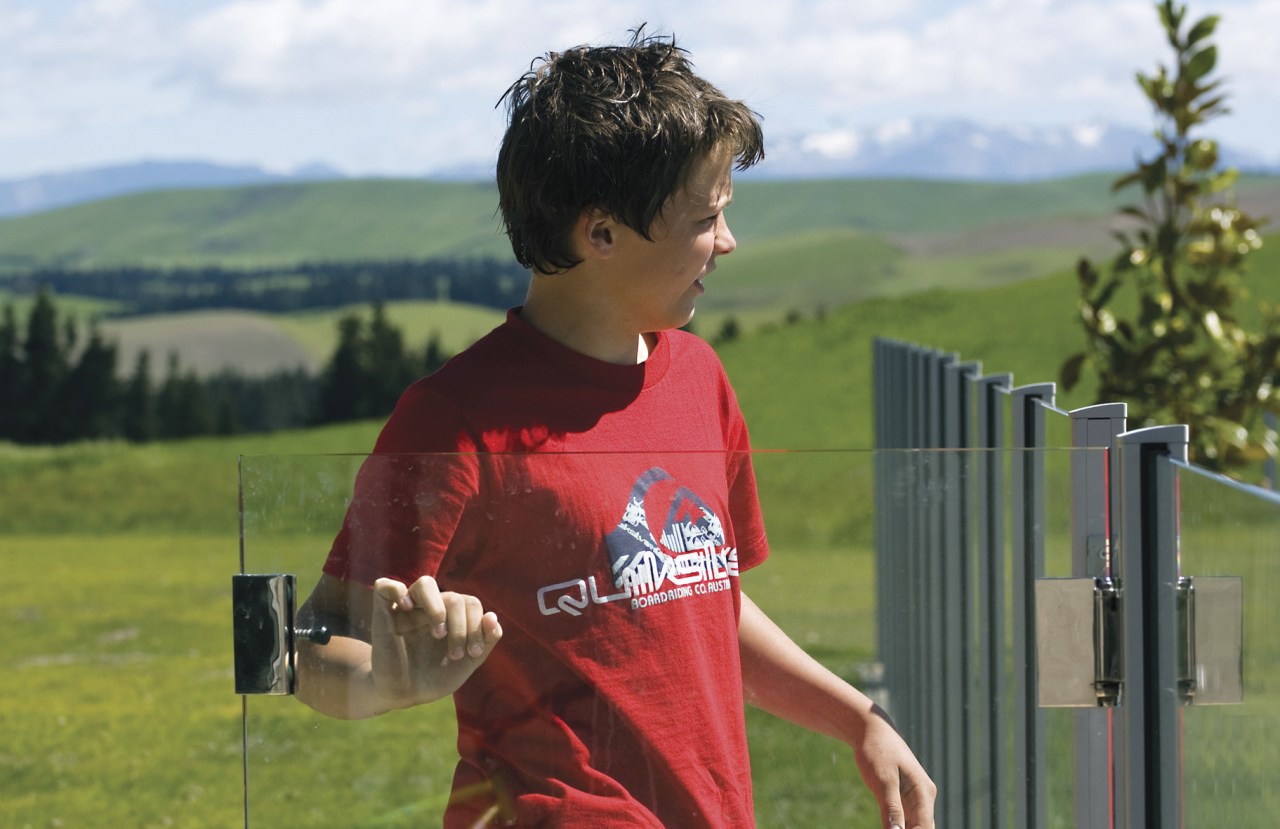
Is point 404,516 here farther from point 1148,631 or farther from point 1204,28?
point 1204,28

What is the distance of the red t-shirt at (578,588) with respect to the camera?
1.66 metres

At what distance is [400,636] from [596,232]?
23.1 inches

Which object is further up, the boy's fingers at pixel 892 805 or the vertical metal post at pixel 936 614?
the vertical metal post at pixel 936 614

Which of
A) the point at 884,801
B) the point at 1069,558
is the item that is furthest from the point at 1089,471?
the point at 884,801

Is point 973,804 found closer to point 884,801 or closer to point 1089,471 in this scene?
point 884,801

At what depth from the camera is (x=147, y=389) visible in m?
29.9

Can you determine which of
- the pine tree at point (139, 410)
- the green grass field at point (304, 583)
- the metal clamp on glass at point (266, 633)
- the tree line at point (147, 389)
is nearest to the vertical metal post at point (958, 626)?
the green grass field at point (304, 583)

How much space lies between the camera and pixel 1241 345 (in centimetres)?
776

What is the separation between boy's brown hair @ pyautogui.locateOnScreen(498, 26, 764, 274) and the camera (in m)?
1.85

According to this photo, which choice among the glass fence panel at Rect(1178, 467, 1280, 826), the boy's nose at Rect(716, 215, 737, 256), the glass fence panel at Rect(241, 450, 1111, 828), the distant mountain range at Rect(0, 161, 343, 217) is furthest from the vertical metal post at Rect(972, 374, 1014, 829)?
the distant mountain range at Rect(0, 161, 343, 217)

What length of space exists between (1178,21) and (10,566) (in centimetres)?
1383

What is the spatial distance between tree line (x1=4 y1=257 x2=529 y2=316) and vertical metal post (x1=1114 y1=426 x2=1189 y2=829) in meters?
35.6

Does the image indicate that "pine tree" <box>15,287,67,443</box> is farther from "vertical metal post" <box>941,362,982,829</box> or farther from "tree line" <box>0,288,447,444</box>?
"vertical metal post" <box>941,362,982,829</box>

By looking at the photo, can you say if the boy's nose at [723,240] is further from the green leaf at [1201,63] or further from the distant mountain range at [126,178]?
the distant mountain range at [126,178]
